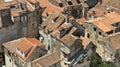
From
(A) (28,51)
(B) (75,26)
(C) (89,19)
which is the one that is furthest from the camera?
(C) (89,19)

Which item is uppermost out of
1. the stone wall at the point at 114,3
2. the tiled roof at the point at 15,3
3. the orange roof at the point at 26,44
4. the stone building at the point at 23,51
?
the tiled roof at the point at 15,3

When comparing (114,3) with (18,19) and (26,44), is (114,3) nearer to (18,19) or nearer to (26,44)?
(18,19)

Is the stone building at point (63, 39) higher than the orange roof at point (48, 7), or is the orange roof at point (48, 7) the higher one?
the orange roof at point (48, 7)

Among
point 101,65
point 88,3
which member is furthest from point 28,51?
point 88,3

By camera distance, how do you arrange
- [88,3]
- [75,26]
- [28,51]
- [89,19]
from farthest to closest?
1. [88,3]
2. [89,19]
3. [75,26]
4. [28,51]

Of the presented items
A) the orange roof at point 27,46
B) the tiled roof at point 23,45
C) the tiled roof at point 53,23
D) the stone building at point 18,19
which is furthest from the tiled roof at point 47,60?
the stone building at point 18,19

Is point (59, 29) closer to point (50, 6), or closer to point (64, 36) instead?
point (64, 36)

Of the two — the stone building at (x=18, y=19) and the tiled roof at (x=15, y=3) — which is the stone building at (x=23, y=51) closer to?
the stone building at (x=18, y=19)
